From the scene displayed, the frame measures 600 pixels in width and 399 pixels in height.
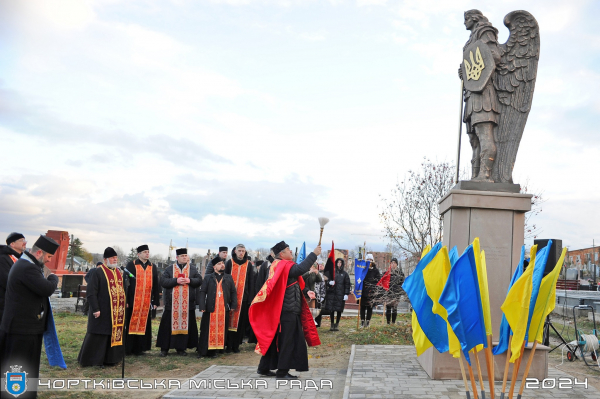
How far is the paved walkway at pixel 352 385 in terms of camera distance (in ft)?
19.6

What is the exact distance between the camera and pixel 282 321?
278 inches

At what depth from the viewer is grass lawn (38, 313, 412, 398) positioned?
24.8 feet

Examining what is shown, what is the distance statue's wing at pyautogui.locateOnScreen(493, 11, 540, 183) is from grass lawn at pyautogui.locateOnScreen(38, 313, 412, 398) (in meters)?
4.43

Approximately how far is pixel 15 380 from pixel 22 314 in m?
0.69

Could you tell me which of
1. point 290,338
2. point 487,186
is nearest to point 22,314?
point 290,338


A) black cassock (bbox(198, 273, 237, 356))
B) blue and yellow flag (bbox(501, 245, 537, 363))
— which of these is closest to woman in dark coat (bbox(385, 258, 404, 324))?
black cassock (bbox(198, 273, 237, 356))

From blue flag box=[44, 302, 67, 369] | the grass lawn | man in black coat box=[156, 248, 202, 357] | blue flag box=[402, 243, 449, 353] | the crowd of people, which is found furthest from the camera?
man in black coat box=[156, 248, 202, 357]

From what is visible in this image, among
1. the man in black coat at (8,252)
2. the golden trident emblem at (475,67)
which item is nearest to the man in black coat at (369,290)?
the golden trident emblem at (475,67)

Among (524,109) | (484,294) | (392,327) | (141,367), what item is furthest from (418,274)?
(392,327)

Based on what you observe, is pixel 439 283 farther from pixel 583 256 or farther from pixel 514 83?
pixel 583 256

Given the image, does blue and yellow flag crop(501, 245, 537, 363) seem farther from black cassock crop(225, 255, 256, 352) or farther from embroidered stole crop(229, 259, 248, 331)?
black cassock crop(225, 255, 256, 352)

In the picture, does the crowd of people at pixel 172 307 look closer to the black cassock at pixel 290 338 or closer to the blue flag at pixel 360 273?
the black cassock at pixel 290 338

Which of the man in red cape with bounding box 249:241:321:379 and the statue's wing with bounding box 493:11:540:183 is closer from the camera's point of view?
the man in red cape with bounding box 249:241:321:379

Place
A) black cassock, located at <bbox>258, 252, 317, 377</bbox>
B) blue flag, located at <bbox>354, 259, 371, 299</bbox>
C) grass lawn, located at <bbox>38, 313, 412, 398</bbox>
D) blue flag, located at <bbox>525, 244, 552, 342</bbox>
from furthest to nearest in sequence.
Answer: blue flag, located at <bbox>354, 259, 371, 299</bbox> < grass lawn, located at <bbox>38, 313, 412, 398</bbox> < black cassock, located at <bbox>258, 252, 317, 377</bbox> < blue flag, located at <bbox>525, 244, 552, 342</bbox>
